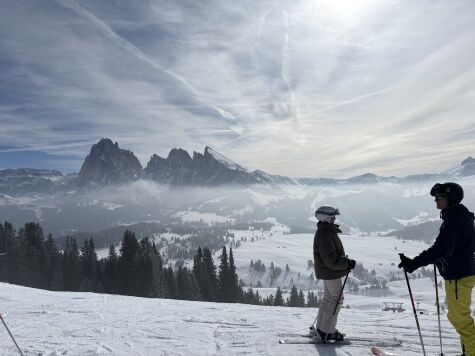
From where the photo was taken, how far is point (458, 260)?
795 cm

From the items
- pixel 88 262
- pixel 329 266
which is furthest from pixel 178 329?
pixel 88 262

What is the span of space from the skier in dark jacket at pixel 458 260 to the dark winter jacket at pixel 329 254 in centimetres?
226

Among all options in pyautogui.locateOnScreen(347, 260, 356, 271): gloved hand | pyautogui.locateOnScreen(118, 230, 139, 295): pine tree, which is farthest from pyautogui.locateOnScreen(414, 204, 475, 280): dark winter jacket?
pyautogui.locateOnScreen(118, 230, 139, 295): pine tree

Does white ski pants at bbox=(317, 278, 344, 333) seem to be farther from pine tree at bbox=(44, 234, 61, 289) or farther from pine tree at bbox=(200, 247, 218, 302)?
pine tree at bbox=(44, 234, 61, 289)

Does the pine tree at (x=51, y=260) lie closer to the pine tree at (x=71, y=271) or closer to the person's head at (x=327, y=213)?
the pine tree at (x=71, y=271)

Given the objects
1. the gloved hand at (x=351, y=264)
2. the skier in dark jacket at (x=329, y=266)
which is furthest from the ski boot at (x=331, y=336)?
the gloved hand at (x=351, y=264)

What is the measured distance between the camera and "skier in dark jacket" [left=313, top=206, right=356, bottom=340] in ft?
33.0

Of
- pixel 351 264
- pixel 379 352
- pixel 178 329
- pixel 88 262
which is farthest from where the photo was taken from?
pixel 88 262

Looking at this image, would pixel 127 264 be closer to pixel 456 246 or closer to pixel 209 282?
pixel 209 282

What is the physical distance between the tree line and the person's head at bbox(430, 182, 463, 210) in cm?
5104

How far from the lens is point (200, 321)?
44.6 ft

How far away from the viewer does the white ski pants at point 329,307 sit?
401 inches

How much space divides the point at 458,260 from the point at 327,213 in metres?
3.23

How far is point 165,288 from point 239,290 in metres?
13.2
